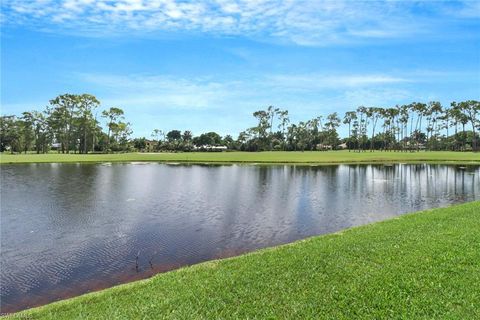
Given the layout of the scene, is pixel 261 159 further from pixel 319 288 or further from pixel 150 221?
pixel 319 288

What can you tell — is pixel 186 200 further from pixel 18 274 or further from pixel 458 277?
pixel 458 277

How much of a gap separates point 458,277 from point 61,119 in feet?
401

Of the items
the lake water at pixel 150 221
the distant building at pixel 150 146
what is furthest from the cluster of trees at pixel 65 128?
the lake water at pixel 150 221

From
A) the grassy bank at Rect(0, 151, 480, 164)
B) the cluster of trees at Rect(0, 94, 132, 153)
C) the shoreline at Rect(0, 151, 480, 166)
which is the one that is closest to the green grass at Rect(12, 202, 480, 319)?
the shoreline at Rect(0, 151, 480, 166)

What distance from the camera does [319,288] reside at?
7.87 metres

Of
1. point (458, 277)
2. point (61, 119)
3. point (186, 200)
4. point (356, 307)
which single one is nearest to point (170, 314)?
point (356, 307)

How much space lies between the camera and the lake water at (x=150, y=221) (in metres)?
11.9

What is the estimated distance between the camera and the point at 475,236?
1124cm

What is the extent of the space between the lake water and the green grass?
2.79m

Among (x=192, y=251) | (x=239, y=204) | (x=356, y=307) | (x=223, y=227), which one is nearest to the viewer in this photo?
(x=356, y=307)

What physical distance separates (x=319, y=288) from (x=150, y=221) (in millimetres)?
12942

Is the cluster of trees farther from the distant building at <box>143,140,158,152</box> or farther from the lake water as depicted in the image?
the lake water

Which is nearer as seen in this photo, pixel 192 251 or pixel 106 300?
pixel 106 300

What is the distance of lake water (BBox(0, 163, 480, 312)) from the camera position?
38.9ft
